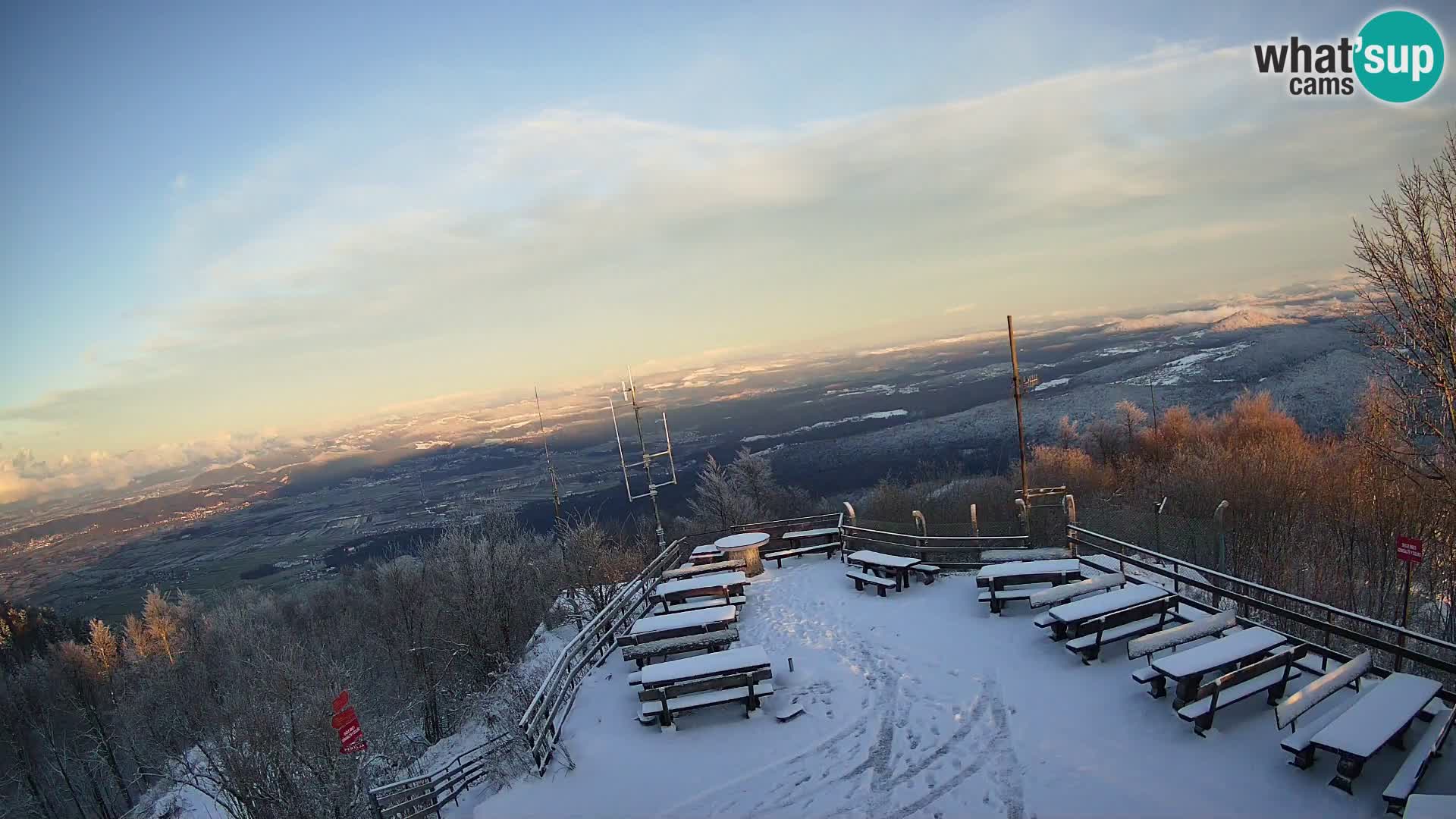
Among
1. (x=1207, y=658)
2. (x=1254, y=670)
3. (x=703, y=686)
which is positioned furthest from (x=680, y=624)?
(x=1254, y=670)

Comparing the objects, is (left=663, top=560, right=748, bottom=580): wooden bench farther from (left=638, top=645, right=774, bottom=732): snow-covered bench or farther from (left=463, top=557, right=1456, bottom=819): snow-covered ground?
(left=638, top=645, right=774, bottom=732): snow-covered bench

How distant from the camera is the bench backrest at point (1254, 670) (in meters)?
7.06

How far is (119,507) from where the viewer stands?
137125 mm

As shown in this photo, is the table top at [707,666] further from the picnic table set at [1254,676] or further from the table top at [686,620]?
the picnic table set at [1254,676]

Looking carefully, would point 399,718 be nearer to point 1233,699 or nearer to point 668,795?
point 668,795

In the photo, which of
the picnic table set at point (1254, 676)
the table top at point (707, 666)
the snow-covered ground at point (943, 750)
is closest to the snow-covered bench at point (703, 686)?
the table top at point (707, 666)

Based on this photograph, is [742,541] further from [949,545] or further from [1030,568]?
[1030,568]

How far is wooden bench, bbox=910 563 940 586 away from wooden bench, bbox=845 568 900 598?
27.1 inches

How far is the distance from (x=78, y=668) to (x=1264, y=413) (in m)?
82.3

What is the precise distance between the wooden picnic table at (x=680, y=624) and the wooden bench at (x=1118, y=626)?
564cm

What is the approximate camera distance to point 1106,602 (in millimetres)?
9633

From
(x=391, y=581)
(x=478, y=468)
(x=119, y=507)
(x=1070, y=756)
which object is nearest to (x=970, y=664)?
(x=1070, y=756)

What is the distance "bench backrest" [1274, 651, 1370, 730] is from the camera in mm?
6461

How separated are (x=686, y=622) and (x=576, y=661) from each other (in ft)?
10.1
